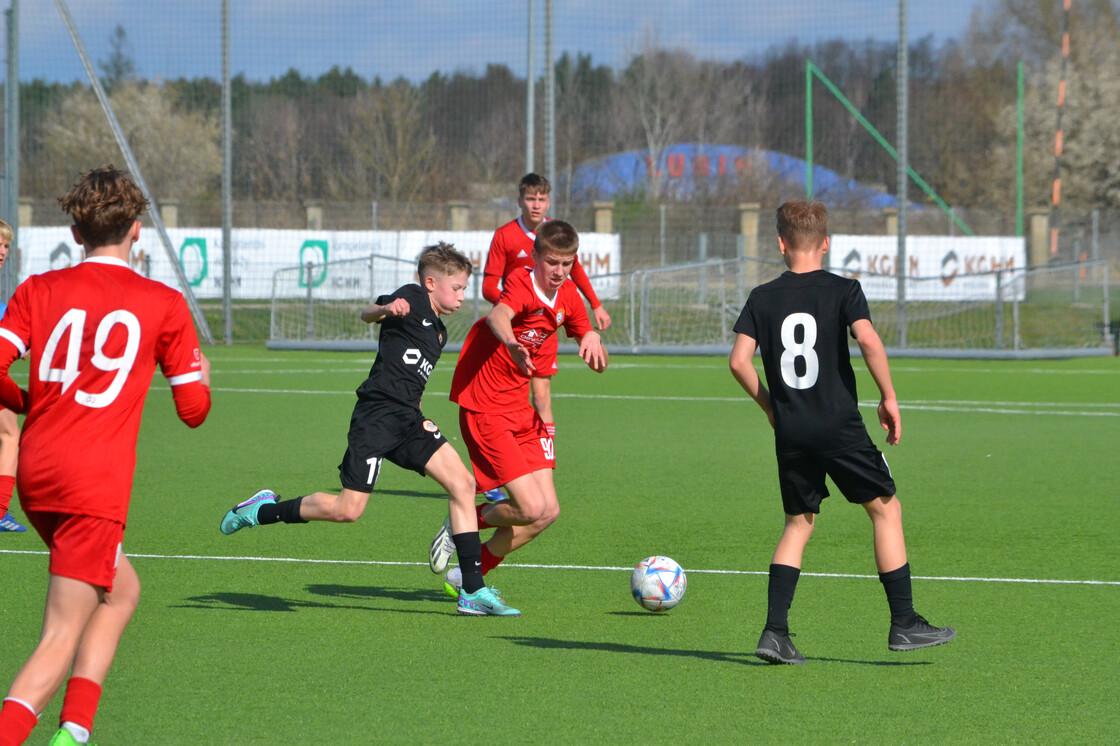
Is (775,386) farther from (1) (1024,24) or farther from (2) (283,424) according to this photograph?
(1) (1024,24)

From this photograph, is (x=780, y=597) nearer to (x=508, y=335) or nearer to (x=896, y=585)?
(x=896, y=585)

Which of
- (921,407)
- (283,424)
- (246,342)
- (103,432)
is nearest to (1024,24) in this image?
(246,342)

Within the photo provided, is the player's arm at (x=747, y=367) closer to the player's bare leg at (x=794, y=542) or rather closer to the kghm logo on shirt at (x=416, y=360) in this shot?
the player's bare leg at (x=794, y=542)

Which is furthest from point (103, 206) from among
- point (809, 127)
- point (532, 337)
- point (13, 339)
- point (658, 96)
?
point (658, 96)

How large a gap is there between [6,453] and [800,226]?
15.3 ft

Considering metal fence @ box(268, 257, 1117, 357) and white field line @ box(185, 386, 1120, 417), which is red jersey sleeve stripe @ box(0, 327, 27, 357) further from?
metal fence @ box(268, 257, 1117, 357)

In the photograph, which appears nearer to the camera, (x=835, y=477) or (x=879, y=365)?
(x=879, y=365)

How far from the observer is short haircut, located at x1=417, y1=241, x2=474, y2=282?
6203 mm

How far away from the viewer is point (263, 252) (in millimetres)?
28359

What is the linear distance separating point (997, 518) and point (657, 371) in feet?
39.9

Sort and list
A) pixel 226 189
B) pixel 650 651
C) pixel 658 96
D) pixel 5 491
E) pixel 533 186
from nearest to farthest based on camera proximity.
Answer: pixel 650 651, pixel 5 491, pixel 533 186, pixel 226 189, pixel 658 96

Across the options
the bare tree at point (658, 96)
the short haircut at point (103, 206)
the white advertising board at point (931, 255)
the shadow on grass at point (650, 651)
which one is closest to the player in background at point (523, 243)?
the shadow on grass at point (650, 651)

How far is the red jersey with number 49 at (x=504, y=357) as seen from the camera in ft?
21.1

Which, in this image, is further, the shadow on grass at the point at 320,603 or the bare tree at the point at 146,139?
the bare tree at the point at 146,139
